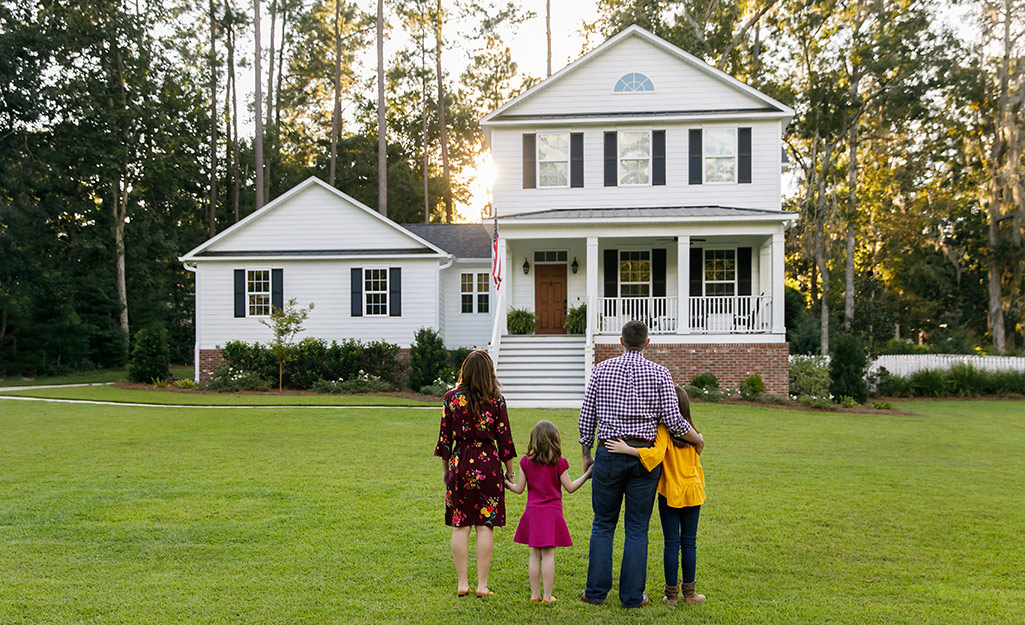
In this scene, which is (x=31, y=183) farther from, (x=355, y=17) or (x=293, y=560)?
(x=293, y=560)

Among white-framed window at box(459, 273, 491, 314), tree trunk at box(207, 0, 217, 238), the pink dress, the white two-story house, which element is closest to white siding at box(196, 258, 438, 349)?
the white two-story house

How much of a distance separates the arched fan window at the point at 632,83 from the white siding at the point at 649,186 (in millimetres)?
1020

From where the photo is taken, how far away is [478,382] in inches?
209

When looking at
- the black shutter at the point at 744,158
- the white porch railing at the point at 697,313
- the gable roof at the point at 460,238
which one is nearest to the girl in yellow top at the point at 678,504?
the white porch railing at the point at 697,313

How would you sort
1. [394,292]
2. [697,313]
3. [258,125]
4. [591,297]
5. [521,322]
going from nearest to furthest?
[591,297], [697,313], [521,322], [394,292], [258,125]

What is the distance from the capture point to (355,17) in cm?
4112

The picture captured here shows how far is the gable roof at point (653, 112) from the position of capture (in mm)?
21594

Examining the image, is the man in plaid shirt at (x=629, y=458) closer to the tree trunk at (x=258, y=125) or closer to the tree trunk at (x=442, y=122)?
the tree trunk at (x=258, y=125)

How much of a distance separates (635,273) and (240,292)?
1098 centimetres

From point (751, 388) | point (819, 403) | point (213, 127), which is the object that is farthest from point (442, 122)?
point (819, 403)

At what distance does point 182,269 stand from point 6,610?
3519cm

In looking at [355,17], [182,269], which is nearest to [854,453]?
[182,269]

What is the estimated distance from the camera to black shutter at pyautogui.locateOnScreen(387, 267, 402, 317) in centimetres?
2319

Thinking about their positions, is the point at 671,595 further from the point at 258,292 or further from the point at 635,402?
the point at 258,292
